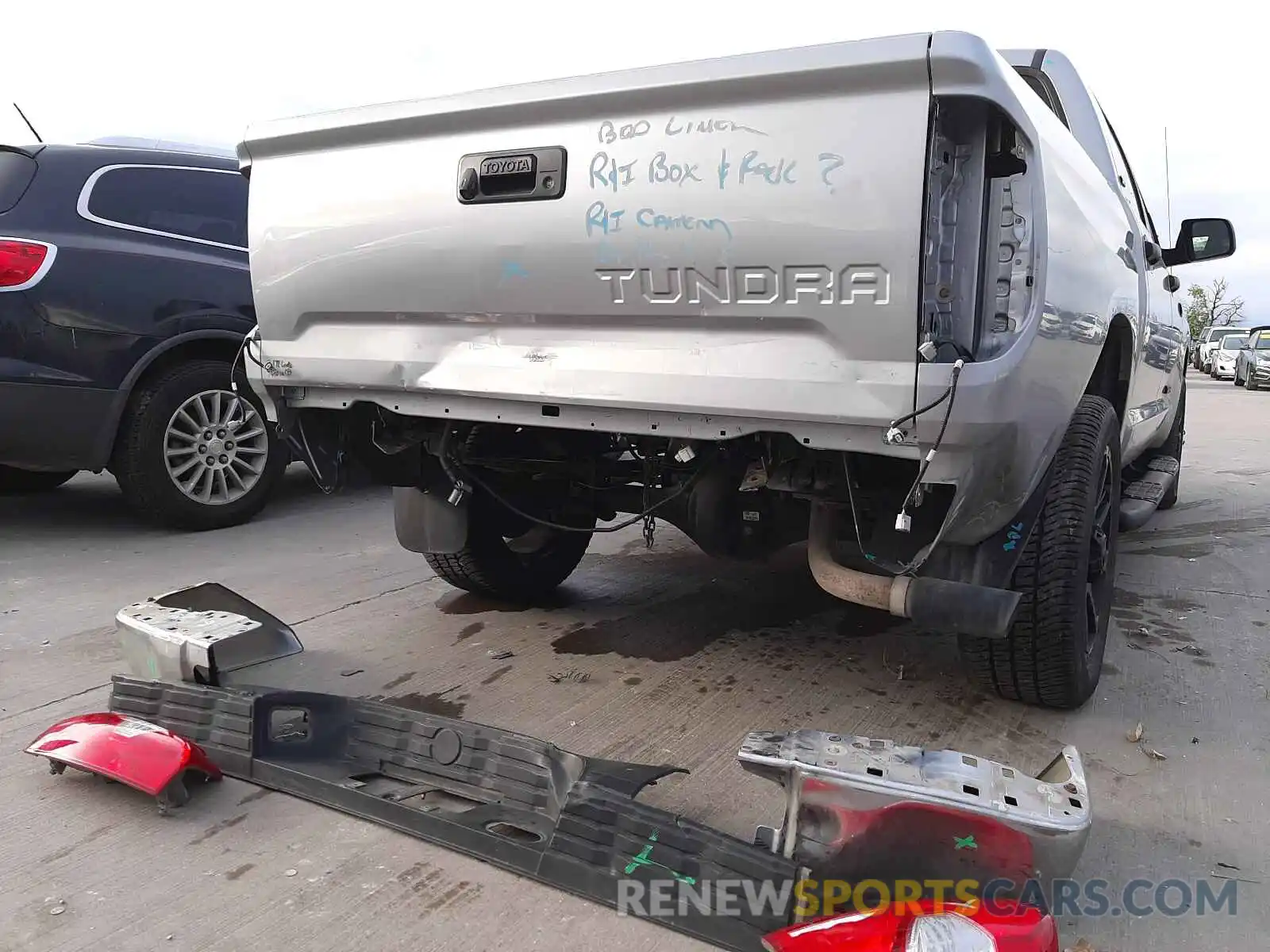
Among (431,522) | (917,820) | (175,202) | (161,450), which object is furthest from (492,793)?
(175,202)

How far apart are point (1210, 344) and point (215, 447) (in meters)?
31.0

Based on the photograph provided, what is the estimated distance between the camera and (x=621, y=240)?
238cm

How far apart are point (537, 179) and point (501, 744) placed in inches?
56.7

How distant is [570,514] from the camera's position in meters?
3.65

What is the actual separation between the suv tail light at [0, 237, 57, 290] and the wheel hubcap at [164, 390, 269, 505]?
2.91ft

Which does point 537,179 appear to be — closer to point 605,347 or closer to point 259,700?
point 605,347

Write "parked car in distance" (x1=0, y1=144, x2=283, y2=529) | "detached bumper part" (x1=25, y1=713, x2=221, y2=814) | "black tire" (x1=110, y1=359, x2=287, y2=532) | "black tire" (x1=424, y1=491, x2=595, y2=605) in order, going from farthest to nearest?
"black tire" (x1=110, y1=359, x2=287, y2=532) → "parked car in distance" (x1=0, y1=144, x2=283, y2=529) → "black tire" (x1=424, y1=491, x2=595, y2=605) → "detached bumper part" (x1=25, y1=713, x2=221, y2=814)

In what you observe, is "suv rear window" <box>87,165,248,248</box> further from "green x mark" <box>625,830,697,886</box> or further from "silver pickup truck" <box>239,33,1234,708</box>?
"green x mark" <box>625,830,697,886</box>

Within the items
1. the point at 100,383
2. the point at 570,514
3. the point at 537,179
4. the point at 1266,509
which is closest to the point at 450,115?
the point at 537,179

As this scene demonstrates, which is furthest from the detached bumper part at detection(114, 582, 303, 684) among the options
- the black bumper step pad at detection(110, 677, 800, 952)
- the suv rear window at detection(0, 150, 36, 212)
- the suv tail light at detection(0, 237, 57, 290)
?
the suv rear window at detection(0, 150, 36, 212)

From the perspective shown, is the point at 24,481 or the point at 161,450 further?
the point at 24,481

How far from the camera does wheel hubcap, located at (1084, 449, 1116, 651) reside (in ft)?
9.82

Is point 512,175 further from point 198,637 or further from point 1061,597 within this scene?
point 1061,597

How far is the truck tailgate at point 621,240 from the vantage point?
83.0 inches
